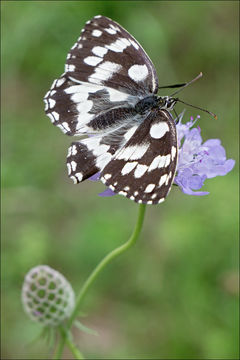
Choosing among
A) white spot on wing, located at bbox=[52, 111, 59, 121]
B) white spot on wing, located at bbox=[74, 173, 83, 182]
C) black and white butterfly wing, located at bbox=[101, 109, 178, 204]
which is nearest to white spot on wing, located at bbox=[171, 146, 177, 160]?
black and white butterfly wing, located at bbox=[101, 109, 178, 204]

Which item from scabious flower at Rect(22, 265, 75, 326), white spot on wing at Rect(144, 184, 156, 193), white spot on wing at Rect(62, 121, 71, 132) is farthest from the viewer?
scabious flower at Rect(22, 265, 75, 326)

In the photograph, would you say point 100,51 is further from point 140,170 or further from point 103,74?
point 140,170

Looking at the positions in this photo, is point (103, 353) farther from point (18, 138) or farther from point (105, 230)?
point (18, 138)

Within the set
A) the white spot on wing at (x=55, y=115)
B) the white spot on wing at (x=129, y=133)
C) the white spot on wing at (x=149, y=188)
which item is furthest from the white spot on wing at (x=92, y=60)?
the white spot on wing at (x=149, y=188)

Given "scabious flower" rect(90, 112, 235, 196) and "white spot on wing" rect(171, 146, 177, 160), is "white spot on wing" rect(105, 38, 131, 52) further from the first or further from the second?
"white spot on wing" rect(171, 146, 177, 160)

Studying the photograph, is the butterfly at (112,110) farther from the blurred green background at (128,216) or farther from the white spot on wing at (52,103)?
the blurred green background at (128,216)

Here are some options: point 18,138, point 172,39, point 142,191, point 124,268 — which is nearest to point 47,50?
point 18,138

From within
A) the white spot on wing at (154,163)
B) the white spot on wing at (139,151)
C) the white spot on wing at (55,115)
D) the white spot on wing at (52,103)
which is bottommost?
the white spot on wing at (154,163)
